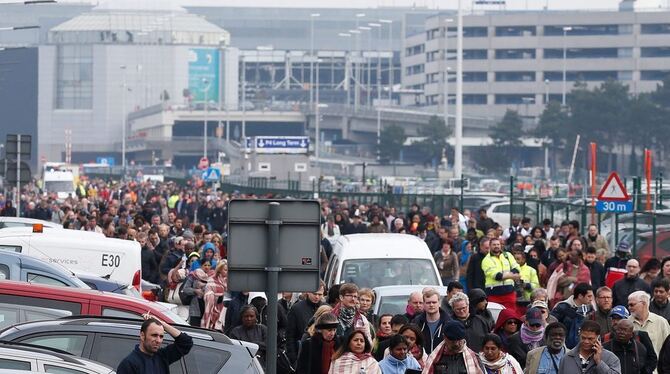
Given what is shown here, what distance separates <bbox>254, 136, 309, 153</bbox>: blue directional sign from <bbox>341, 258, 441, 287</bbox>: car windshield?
192 ft

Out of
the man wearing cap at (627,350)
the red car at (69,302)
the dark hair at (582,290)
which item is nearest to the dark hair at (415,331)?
the man wearing cap at (627,350)

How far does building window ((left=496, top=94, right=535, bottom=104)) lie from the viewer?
15712cm

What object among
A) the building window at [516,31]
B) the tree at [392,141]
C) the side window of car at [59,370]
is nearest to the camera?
the side window of car at [59,370]

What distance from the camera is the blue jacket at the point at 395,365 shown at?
44.3ft

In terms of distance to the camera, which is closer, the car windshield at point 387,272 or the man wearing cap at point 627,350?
the man wearing cap at point 627,350

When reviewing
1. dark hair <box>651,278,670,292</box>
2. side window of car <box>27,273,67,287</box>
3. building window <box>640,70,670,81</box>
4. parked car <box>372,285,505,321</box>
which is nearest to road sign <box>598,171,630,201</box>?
parked car <box>372,285,505,321</box>

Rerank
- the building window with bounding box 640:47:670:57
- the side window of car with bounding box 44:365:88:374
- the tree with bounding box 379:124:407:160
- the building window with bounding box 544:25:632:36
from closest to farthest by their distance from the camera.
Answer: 1. the side window of car with bounding box 44:365:88:374
2. the tree with bounding box 379:124:407:160
3. the building window with bounding box 640:47:670:57
4. the building window with bounding box 544:25:632:36

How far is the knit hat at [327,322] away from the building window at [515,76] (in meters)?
144

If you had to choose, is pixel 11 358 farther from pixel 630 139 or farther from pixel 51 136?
pixel 51 136

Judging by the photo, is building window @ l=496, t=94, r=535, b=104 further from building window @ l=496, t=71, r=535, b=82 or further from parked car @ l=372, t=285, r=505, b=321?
parked car @ l=372, t=285, r=505, b=321

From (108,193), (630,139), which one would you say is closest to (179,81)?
(630,139)

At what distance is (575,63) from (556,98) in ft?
10.7

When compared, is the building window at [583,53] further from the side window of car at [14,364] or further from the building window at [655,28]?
the side window of car at [14,364]

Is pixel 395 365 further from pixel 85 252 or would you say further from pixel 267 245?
pixel 85 252
